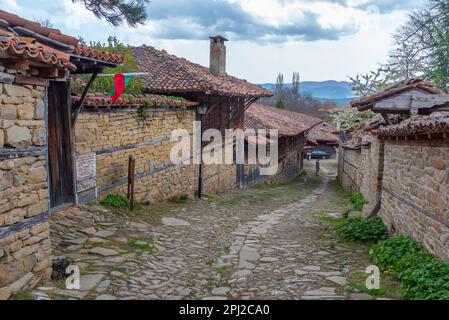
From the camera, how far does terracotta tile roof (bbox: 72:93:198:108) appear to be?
24.1 feet

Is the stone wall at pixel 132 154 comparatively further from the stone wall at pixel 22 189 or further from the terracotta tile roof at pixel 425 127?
the terracotta tile roof at pixel 425 127

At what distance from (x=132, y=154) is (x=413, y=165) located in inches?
222

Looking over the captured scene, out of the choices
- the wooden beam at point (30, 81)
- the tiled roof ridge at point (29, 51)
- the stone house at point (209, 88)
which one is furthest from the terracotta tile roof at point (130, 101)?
the tiled roof ridge at point (29, 51)

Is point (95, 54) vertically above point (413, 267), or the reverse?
point (95, 54)

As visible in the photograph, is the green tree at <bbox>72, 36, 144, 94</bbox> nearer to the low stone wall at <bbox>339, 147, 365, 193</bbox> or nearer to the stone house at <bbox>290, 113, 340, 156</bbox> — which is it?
the low stone wall at <bbox>339, 147, 365, 193</bbox>

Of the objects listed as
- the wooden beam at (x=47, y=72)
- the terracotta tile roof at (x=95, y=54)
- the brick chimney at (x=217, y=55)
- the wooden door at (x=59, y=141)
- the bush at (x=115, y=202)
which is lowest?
the bush at (x=115, y=202)

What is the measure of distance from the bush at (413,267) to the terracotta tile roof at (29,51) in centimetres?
449

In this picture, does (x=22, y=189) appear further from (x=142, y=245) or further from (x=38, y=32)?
(x=142, y=245)

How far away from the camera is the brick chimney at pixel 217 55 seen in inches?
664

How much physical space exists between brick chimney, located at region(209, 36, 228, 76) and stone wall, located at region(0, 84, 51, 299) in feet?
41.7

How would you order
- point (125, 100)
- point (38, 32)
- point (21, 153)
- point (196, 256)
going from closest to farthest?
point (21, 153)
point (38, 32)
point (196, 256)
point (125, 100)

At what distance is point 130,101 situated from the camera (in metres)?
8.54

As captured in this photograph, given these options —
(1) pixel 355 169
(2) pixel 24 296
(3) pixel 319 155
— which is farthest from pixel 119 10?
(3) pixel 319 155
